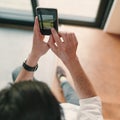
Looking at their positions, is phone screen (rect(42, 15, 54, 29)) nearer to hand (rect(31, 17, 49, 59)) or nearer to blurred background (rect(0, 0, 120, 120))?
hand (rect(31, 17, 49, 59))

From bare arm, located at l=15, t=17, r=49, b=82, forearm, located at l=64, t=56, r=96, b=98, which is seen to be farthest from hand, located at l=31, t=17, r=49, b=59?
forearm, located at l=64, t=56, r=96, b=98

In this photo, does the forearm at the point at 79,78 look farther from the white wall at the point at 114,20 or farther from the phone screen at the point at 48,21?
the white wall at the point at 114,20

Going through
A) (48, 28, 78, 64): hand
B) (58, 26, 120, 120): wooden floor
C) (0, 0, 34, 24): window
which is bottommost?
(58, 26, 120, 120): wooden floor

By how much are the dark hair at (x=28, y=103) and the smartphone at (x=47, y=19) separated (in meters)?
0.33

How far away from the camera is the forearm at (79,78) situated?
70cm

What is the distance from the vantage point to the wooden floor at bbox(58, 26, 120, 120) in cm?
141

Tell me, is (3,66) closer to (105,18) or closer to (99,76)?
(99,76)

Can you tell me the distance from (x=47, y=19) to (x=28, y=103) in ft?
1.33

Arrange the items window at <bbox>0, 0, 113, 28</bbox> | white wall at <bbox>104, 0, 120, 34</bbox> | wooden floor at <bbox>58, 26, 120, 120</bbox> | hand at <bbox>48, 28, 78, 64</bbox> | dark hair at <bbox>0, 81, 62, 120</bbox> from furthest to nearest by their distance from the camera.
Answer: window at <bbox>0, 0, 113, 28</bbox> → white wall at <bbox>104, 0, 120, 34</bbox> → wooden floor at <bbox>58, 26, 120, 120</bbox> → hand at <bbox>48, 28, 78, 64</bbox> → dark hair at <bbox>0, 81, 62, 120</bbox>

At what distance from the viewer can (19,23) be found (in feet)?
6.43

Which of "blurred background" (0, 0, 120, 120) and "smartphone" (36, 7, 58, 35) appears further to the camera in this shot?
"blurred background" (0, 0, 120, 120)

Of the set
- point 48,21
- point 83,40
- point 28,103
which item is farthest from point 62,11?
point 28,103

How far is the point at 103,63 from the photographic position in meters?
1.63

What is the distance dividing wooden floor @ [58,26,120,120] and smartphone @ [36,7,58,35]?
782mm
